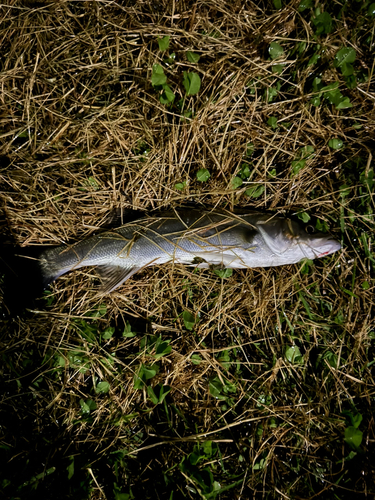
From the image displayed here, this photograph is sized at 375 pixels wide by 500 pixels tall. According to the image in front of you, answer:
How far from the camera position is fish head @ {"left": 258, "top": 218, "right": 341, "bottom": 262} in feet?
8.48

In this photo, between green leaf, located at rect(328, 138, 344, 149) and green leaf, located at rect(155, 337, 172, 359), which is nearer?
green leaf, located at rect(155, 337, 172, 359)

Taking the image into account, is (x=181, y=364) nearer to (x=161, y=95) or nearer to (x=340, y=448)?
(x=340, y=448)

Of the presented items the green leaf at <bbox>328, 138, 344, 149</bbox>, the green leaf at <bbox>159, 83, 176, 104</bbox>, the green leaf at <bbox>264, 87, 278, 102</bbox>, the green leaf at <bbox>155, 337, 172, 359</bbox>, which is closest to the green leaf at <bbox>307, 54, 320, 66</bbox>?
the green leaf at <bbox>264, 87, 278, 102</bbox>

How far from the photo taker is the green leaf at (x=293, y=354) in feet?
8.87

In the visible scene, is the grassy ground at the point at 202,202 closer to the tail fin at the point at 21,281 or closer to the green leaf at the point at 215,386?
the green leaf at the point at 215,386

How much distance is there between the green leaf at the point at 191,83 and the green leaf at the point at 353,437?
309 cm

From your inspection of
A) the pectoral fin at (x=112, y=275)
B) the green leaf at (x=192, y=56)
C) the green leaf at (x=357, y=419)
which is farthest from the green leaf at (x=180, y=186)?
the green leaf at (x=357, y=419)

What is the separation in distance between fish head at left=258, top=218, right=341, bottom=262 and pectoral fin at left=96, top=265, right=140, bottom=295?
3.90 feet

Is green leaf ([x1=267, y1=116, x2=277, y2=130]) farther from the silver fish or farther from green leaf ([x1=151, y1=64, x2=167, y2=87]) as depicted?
green leaf ([x1=151, y1=64, x2=167, y2=87])

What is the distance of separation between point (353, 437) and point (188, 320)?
1.64 m

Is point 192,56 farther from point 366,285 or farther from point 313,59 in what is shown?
point 366,285

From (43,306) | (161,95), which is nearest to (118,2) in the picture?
(161,95)

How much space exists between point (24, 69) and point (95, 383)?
110 inches

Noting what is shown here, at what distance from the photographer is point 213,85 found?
2682mm
